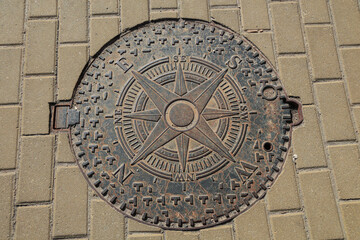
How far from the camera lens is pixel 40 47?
7.73 feet

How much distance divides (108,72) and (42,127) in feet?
2.11

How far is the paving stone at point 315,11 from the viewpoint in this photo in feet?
8.19

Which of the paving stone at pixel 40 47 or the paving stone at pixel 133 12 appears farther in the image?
the paving stone at pixel 133 12

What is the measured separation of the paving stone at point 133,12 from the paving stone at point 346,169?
5.98ft

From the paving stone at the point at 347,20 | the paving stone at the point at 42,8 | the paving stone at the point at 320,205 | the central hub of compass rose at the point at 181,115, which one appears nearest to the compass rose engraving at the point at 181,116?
the central hub of compass rose at the point at 181,115

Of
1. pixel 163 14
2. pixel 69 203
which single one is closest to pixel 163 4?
pixel 163 14

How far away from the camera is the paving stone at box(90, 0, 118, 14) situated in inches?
96.6

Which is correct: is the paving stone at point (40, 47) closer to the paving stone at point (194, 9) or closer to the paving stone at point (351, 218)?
the paving stone at point (194, 9)

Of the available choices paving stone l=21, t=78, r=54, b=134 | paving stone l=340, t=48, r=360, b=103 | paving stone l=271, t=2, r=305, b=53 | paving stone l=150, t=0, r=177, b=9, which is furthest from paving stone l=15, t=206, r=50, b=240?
paving stone l=340, t=48, r=360, b=103

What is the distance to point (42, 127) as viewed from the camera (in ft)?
7.18

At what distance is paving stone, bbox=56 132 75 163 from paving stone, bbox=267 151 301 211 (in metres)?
1.46

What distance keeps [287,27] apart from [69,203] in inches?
86.8

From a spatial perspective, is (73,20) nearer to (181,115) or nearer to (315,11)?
(181,115)

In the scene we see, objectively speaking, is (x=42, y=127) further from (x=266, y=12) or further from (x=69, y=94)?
(x=266, y=12)
